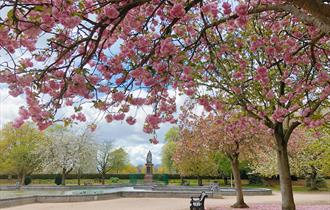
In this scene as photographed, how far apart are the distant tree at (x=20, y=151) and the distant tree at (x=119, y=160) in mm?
17494

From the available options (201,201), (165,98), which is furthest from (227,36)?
(201,201)

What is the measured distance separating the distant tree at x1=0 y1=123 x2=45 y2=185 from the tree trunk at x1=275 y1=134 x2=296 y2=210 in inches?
1452

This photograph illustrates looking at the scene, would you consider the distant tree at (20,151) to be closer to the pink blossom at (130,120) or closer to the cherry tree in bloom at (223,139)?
the cherry tree in bloom at (223,139)

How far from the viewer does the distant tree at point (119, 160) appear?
210 ft

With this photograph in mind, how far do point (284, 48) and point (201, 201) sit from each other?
853 cm

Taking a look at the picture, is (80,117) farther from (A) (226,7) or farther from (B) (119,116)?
(A) (226,7)

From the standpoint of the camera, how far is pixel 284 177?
1216 centimetres

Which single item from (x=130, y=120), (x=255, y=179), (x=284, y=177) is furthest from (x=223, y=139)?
(x=255, y=179)

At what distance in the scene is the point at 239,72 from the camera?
9.38m

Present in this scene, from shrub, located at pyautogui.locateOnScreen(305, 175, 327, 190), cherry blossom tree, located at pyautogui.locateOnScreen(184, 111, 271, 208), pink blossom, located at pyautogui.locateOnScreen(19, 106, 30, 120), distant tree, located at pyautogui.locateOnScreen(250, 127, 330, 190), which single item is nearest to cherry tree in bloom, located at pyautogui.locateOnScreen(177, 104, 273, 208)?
cherry blossom tree, located at pyautogui.locateOnScreen(184, 111, 271, 208)

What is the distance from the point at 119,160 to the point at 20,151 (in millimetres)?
22754

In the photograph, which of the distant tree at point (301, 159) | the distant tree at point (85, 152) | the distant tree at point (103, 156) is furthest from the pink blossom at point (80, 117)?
the distant tree at point (103, 156)

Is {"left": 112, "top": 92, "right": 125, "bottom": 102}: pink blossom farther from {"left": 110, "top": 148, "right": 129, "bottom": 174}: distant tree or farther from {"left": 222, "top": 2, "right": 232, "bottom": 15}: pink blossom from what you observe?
{"left": 110, "top": 148, "right": 129, "bottom": 174}: distant tree

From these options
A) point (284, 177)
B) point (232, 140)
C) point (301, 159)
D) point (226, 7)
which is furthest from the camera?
point (301, 159)
